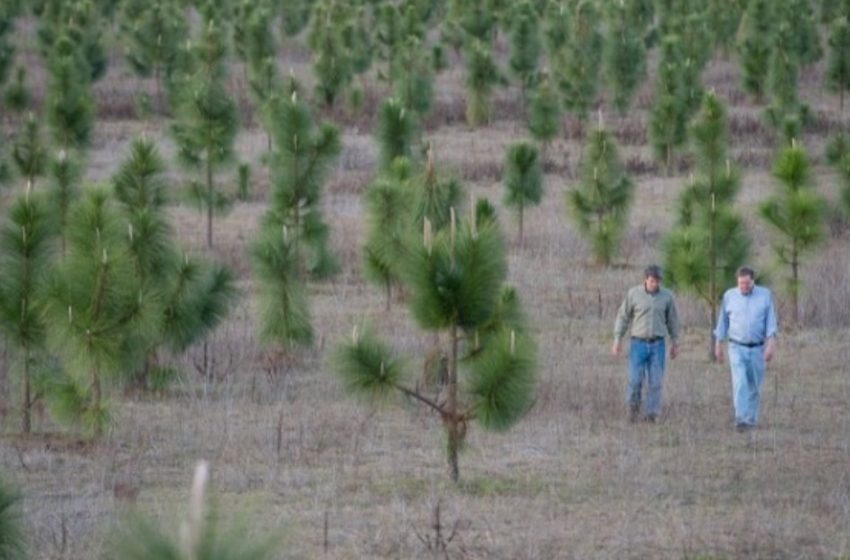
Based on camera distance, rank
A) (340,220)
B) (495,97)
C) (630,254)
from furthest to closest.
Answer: (495,97) < (340,220) < (630,254)

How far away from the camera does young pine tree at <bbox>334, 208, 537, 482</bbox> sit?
503 inches

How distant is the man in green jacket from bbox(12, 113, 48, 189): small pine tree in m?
12.9

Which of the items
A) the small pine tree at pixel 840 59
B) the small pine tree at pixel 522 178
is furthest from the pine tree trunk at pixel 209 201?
the small pine tree at pixel 840 59

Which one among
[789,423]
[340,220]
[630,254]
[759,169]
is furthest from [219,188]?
[789,423]

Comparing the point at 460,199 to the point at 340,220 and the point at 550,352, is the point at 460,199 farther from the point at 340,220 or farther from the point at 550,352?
the point at 340,220

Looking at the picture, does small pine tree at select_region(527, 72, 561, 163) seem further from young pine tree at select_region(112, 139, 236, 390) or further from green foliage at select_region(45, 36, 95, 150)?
young pine tree at select_region(112, 139, 236, 390)

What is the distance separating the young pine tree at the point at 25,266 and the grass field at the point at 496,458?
36.5 inches

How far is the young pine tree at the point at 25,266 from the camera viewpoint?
14.5 meters

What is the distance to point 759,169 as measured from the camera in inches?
1345

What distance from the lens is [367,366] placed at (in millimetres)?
13172

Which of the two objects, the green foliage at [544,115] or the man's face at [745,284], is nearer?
the man's face at [745,284]

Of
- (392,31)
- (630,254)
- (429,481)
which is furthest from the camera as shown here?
(392,31)

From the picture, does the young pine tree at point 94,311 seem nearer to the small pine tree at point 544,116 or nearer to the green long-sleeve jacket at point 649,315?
the green long-sleeve jacket at point 649,315

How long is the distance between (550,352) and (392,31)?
2787 centimetres
